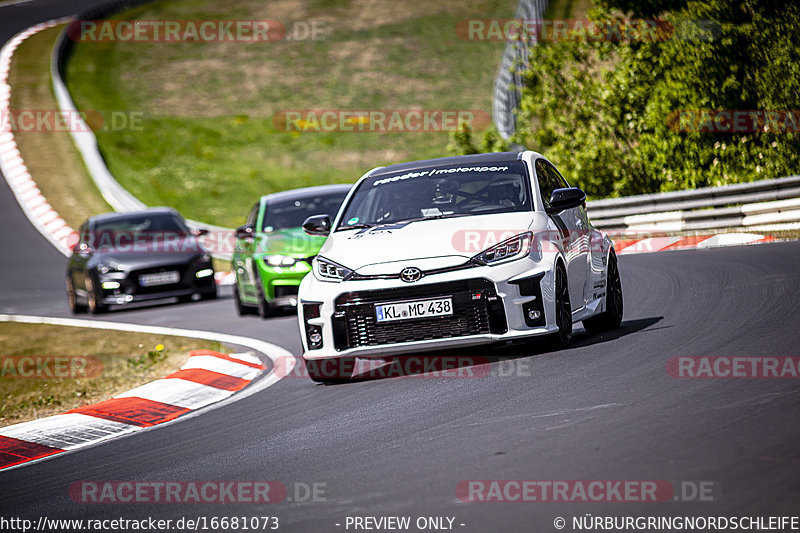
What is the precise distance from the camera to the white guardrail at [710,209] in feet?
58.2

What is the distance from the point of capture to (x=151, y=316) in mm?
17844

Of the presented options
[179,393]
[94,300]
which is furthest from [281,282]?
[179,393]

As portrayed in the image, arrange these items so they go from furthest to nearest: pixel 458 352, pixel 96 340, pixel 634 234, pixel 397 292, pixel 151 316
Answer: pixel 634 234, pixel 151 316, pixel 96 340, pixel 458 352, pixel 397 292

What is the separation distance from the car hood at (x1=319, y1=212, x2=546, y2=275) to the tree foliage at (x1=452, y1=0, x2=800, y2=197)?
13.7 m

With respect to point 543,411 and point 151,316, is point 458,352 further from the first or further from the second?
point 151,316

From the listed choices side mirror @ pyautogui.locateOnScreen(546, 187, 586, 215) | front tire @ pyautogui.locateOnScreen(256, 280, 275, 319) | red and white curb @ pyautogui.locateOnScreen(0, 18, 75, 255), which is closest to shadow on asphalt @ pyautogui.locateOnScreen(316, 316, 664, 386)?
side mirror @ pyautogui.locateOnScreen(546, 187, 586, 215)

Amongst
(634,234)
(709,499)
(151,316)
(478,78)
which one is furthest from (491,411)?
(478,78)

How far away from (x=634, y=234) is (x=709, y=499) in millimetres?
17428

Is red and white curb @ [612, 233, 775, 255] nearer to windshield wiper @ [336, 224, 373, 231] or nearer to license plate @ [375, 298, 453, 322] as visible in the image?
windshield wiper @ [336, 224, 373, 231]

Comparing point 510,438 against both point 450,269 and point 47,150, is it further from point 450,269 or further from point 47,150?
point 47,150

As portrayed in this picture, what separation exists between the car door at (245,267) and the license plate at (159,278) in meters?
2.75

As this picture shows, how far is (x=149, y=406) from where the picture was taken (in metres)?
9.20

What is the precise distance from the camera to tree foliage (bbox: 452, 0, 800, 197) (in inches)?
845

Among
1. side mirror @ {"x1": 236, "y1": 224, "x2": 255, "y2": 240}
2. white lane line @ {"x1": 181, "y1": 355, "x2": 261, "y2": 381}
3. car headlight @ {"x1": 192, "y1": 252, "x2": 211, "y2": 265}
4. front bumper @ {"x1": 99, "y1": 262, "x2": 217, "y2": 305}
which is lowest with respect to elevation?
front bumper @ {"x1": 99, "y1": 262, "x2": 217, "y2": 305}
